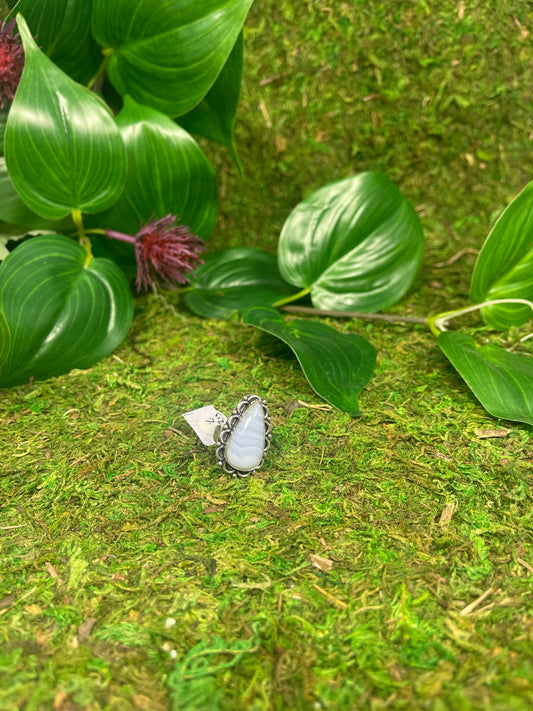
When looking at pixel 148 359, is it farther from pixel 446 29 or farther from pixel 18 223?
pixel 446 29

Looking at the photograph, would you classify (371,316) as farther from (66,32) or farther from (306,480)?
(66,32)

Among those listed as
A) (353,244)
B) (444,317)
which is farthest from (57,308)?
(444,317)

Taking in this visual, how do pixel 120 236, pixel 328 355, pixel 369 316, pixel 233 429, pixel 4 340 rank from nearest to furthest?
pixel 233 429, pixel 4 340, pixel 328 355, pixel 120 236, pixel 369 316

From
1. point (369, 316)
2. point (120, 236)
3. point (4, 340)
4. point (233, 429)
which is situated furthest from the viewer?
point (369, 316)

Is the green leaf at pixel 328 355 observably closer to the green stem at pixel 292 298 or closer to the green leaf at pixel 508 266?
the green stem at pixel 292 298

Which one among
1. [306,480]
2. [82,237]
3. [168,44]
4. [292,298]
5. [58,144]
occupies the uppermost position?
[168,44]

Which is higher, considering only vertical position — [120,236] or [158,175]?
[158,175]

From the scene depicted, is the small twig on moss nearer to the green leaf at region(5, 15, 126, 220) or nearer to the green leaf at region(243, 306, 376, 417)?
the green leaf at region(243, 306, 376, 417)
